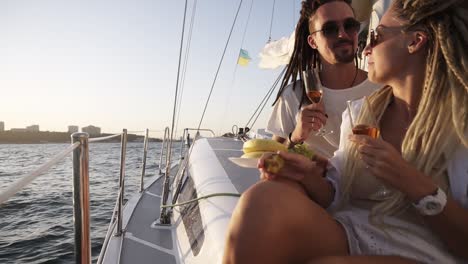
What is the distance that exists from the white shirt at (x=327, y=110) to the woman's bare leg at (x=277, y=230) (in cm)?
119

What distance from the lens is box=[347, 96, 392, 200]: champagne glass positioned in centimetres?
125

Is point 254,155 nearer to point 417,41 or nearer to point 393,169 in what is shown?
point 393,169

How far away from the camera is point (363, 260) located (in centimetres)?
120

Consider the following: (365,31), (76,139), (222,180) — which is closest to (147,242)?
(222,180)

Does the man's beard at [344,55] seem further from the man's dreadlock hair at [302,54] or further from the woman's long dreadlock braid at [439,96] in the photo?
the woman's long dreadlock braid at [439,96]

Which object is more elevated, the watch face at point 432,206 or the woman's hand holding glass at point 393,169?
the woman's hand holding glass at point 393,169

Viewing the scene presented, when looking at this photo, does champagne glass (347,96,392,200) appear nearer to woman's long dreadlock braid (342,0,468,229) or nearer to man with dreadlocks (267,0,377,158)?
woman's long dreadlock braid (342,0,468,229)

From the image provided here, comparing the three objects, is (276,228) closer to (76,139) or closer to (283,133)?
(76,139)

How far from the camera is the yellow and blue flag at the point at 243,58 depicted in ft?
31.7

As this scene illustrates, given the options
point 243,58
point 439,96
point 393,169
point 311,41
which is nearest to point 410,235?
point 393,169

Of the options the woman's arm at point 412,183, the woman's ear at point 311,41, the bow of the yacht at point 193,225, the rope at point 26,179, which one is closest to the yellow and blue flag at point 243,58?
the bow of the yacht at point 193,225

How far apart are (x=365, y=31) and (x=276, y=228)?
377 centimetres

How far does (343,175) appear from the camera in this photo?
1521mm

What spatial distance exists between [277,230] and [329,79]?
163cm
